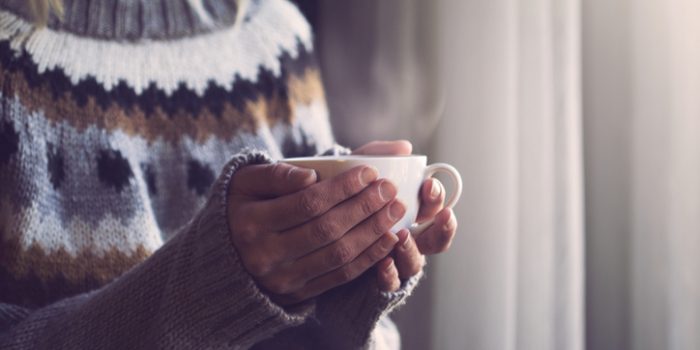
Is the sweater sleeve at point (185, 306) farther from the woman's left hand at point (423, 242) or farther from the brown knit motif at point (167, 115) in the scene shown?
the brown knit motif at point (167, 115)

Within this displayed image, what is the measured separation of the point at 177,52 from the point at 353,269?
484 millimetres

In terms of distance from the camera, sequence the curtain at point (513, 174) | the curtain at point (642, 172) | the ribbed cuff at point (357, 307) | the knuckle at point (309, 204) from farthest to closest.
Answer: the curtain at point (513, 174) < the curtain at point (642, 172) < the ribbed cuff at point (357, 307) < the knuckle at point (309, 204)

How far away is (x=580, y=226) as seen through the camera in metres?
0.78

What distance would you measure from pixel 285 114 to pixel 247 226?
46 cm

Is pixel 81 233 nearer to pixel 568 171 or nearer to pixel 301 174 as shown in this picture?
pixel 301 174

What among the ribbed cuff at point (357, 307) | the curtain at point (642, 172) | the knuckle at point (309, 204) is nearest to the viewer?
the knuckle at point (309, 204)

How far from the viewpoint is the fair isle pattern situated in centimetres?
73

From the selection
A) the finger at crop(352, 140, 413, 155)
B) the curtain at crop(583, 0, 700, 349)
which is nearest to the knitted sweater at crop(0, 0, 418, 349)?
the finger at crop(352, 140, 413, 155)

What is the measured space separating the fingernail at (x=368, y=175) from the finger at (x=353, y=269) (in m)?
Result: 0.05

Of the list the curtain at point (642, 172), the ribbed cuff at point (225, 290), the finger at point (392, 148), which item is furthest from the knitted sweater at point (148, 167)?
the curtain at point (642, 172)

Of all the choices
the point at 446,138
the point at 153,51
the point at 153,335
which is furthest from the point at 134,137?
the point at 446,138

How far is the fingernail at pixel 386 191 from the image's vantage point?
48cm

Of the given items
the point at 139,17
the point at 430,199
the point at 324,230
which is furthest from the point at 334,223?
the point at 139,17

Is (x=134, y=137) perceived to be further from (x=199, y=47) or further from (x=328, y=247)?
(x=328, y=247)
